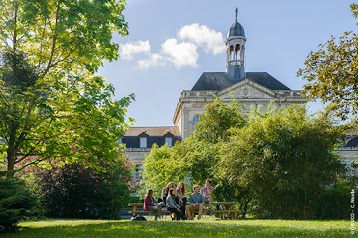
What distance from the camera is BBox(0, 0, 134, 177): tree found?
1476 centimetres

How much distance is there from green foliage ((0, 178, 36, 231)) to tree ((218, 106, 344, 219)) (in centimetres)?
1140

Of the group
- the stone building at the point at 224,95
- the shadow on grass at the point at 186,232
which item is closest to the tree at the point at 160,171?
the stone building at the point at 224,95

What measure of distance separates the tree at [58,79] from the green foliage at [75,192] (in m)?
8.54

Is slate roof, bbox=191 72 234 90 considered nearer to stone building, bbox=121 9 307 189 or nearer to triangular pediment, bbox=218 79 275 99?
stone building, bbox=121 9 307 189

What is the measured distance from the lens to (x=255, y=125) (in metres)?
22.5

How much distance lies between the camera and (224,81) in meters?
63.9

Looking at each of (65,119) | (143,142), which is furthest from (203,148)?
(143,142)

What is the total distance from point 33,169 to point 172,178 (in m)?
9.33

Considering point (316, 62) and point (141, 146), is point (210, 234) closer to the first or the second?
point (316, 62)

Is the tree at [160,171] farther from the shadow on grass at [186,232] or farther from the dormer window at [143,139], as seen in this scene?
the shadow on grass at [186,232]

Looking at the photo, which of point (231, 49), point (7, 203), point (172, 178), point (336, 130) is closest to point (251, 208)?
point (336, 130)

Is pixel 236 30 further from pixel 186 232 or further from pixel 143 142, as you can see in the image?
pixel 186 232

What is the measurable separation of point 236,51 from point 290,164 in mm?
46303

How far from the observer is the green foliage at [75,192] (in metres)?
25.2
